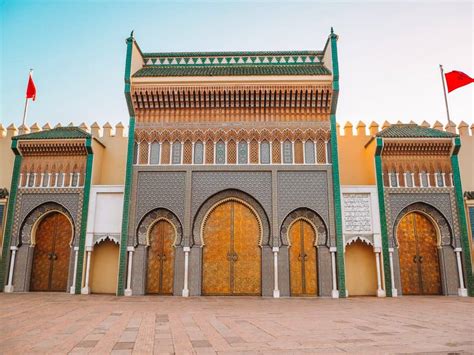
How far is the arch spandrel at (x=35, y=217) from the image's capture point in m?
12.9

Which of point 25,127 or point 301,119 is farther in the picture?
point 25,127

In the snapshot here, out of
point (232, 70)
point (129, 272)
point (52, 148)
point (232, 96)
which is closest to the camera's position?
point (129, 272)

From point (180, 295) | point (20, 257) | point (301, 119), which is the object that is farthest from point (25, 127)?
point (301, 119)

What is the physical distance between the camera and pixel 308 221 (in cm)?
1234

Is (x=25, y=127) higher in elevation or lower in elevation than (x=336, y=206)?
higher

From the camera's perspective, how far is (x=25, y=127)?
1498 cm

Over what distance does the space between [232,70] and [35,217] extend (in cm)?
865

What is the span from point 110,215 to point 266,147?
229 inches

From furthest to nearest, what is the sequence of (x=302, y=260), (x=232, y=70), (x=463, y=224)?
1. (x=232, y=70)
2. (x=463, y=224)
3. (x=302, y=260)

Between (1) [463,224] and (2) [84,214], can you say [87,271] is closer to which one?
(2) [84,214]

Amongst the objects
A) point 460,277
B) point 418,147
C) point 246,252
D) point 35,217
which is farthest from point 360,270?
point 35,217

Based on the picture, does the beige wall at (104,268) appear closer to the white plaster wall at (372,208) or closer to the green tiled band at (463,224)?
the white plaster wall at (372,208)

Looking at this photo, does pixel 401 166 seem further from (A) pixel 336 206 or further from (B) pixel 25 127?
(B) pixel 25 127

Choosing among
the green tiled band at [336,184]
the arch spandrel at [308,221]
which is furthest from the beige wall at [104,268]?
the green tiled band at [336,184]
